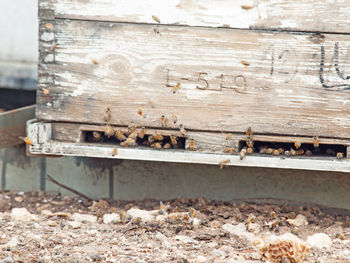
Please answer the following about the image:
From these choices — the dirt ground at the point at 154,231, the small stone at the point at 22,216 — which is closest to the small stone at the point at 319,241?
the dirt ground at the point at 154,231

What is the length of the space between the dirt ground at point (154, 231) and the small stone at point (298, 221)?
20mm

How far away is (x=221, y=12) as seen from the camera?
3.18 m

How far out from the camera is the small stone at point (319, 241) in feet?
10.0

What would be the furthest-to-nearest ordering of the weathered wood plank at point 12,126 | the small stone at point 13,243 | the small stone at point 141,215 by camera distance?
1. the weathered wood plank at point 12,126
2. the small stone at point 141,215
3. the small stone at point 13,243

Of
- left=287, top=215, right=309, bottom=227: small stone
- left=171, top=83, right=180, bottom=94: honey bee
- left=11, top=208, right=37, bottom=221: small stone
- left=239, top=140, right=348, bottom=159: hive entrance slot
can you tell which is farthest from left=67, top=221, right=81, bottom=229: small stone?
left=287, top=215, right=309, bottom=227: small stone

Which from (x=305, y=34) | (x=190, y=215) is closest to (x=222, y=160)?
(x=190, y=215)

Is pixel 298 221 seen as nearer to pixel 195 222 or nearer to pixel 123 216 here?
pixel 195 222

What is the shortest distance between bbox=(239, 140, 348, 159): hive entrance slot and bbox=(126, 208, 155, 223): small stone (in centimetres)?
73

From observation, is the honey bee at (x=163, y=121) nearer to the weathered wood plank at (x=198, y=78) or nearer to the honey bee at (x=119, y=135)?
the weathered wood plank at (x=198, y=78)

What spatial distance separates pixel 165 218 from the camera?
3400mm

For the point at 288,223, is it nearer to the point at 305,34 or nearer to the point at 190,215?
the point at 190,215

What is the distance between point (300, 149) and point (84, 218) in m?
1.49

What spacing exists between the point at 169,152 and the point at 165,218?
437mm

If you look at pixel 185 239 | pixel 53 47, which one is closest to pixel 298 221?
pixel 185 239
